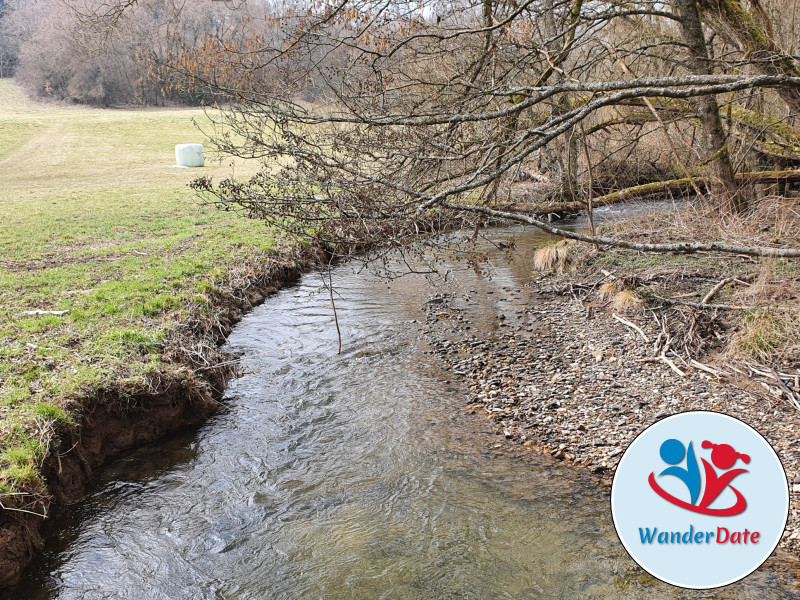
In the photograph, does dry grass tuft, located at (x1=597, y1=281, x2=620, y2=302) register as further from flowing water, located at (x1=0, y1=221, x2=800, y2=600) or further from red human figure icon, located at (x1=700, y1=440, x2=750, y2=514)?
red human figure icon, located at (x1=700, y1=440, x2=750, y2=514)

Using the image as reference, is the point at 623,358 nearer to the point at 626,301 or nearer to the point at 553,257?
the point at 626,301

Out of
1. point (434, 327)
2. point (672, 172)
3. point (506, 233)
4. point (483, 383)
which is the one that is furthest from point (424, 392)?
point (672, 172)

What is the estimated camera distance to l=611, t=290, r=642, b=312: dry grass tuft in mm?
8781

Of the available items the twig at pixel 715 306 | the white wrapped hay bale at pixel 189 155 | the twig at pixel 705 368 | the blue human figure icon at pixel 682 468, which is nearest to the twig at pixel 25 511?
the blue human figure icon at pixel 682 468

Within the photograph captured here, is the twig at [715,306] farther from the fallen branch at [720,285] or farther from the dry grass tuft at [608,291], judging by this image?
the dry grass tuft at [608,291]

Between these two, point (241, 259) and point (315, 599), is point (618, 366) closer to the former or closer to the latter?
point (315, 599)

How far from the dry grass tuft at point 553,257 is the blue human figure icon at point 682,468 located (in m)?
8.67

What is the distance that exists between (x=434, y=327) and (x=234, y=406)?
11.3 feet

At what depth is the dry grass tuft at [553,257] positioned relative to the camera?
11.9 meters

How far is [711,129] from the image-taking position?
1013cm

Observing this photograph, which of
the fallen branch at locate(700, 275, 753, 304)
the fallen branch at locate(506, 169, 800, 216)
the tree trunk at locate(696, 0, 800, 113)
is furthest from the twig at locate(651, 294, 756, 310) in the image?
the fallen branch at locate(506, 169, 800, 216)

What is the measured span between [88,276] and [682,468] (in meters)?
9.32

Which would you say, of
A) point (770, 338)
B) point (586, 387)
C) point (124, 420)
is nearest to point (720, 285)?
point (770, 338)

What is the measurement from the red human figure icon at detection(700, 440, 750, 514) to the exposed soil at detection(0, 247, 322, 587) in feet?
15.3
